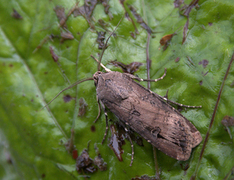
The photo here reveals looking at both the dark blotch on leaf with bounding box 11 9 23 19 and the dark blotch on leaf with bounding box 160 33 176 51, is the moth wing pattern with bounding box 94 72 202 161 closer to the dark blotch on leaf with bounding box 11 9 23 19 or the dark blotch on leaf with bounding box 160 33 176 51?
the dark blotch on leaf with bounding box 160 33 176 51

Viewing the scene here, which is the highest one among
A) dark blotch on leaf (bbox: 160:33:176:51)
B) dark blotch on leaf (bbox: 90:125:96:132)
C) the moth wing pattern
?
dark blotch on leaf (bbox: 160:33:176:51)

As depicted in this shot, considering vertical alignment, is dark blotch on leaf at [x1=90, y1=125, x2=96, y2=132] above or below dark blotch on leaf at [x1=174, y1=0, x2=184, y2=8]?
below

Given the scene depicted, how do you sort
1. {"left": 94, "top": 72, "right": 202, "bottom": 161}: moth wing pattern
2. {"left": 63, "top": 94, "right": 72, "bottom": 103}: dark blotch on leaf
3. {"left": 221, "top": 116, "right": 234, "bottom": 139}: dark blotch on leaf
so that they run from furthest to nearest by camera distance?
1. {"left": 63, "top": 94, "right": 72, "bottom": 103}: dark blotch on leaf
2. {"left": 94, "top": 72, "right": 202, "bottom": 161}: moth wing pattern
3. {"left": 221, "top": 116, "right": 234, "bottom": 139}: dark blotch on leaf

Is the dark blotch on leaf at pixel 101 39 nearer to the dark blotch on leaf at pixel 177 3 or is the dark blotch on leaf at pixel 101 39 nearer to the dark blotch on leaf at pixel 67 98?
the dark blotch on leaf at pixel 67 98

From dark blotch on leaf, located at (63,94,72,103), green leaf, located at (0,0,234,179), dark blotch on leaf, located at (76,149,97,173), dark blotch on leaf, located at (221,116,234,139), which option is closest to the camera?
dark blotch on leaf, located at (221,116,234,139)

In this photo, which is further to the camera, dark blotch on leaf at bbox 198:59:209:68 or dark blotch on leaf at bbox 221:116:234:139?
dark blotch on leaf at bbox 198:59:209:68

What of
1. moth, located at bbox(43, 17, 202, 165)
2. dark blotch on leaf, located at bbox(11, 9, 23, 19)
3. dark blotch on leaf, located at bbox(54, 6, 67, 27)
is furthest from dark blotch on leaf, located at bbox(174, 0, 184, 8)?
dark blotch on leaf, located at bbox(11, 9, 23, 19)

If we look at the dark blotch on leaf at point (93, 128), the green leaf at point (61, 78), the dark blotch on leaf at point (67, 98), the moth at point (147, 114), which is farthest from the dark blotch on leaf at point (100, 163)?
the dark blotch on leaf at point (67, 98)

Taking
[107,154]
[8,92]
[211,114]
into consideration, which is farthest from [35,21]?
[211,114]

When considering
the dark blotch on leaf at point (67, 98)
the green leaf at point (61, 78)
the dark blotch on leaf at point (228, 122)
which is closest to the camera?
the dark blotch on leaf at point (228, 122)
